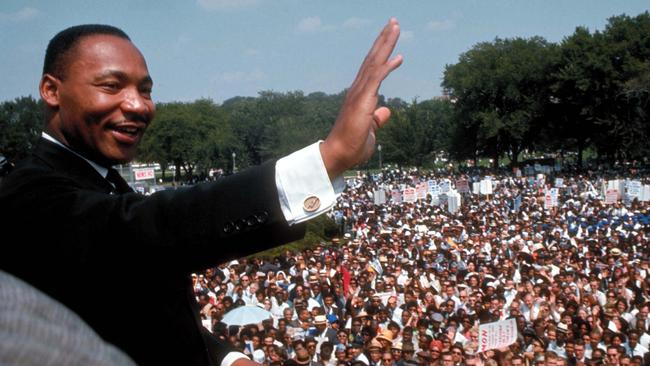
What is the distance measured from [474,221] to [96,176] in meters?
20.8

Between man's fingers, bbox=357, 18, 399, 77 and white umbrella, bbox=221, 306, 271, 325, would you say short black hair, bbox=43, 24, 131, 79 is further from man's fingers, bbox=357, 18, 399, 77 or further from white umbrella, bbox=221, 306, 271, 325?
white umbrella, bbox=221, 306, 271, 325

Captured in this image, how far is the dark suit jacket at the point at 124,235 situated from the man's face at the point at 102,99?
0.72 feet

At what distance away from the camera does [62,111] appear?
1.52 meters

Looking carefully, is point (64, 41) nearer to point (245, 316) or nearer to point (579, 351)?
point (579, 351)

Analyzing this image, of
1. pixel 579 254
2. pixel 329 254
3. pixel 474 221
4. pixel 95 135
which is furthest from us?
pixel 474 221

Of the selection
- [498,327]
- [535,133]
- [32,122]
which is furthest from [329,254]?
[535,133]

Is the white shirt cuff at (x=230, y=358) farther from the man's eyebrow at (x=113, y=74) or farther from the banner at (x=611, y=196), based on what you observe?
the banner at (x=611, y=196)

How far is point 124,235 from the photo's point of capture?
1165 millimetres

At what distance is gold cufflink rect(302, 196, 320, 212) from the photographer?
4.00 ft

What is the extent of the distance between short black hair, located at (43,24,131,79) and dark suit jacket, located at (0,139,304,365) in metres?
0.33

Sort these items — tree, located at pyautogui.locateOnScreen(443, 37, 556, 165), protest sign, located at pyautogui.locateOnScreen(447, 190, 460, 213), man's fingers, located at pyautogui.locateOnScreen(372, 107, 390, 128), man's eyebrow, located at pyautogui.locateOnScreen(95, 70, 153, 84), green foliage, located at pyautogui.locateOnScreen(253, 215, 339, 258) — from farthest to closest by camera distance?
tree, located at pyautogui.locateOnScreen(443, 37, 556, 165)
protest sign, located at pyautogui.locateOnScreen(447, 190, 460, 213)
green foliage, located at pyautogui.locateOnScreen(253, 215, 339, 258)
man's eyebrow, located at pyautogui.locateOnScreen(95, 70, 153, 84)
man's fingers, located at pyautogui.locateOnScreen(372, 107, 390, 128)

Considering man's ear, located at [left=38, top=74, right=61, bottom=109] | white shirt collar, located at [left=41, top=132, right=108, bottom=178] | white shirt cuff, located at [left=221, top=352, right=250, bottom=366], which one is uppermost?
man's ear, located at [left=38, top=74, right=61, bottom=109]

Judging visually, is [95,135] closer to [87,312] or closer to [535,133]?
[87,312]

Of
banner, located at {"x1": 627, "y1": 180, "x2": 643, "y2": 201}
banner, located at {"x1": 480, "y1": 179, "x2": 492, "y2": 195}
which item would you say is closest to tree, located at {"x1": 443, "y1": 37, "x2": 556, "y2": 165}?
banner, located at {"x1": 480, "y1": 179, "x2": 492, "y2": 195}
